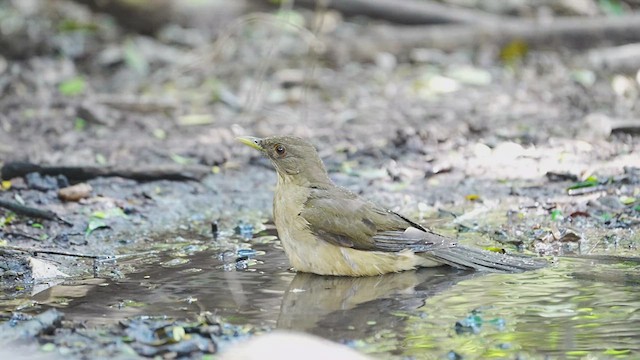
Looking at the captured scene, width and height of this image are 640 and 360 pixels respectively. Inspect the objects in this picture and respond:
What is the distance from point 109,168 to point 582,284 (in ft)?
15.5

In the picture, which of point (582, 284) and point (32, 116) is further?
point (32, 116)

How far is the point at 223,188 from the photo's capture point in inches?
376

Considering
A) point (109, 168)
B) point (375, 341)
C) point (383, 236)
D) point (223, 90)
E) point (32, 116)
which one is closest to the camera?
point (375, 341)

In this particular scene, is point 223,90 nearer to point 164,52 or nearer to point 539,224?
point 164,52

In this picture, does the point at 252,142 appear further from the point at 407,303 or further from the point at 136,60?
the point at 136,60

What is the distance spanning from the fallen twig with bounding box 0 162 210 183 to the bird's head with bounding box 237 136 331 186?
228cm

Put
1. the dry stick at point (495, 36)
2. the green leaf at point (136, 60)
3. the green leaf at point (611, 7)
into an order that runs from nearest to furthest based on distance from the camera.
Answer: the green leaf at point (136, 60), the dry stick at point (495, 36), the green leaf at point (611, 7)

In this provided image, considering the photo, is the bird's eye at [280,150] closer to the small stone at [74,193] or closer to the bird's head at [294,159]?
the bird's head at [294,159]

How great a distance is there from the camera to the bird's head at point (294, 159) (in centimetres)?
720

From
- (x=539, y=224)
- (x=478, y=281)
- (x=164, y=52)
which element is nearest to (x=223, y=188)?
(x=539, y=224)

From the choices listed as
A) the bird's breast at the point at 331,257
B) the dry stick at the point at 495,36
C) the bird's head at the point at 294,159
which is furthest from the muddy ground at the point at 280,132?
the bird's head at the point at 294,159

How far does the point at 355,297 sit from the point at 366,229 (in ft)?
2.23

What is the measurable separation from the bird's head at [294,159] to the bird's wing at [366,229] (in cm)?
31

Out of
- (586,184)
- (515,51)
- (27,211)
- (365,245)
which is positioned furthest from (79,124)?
(515,51)
